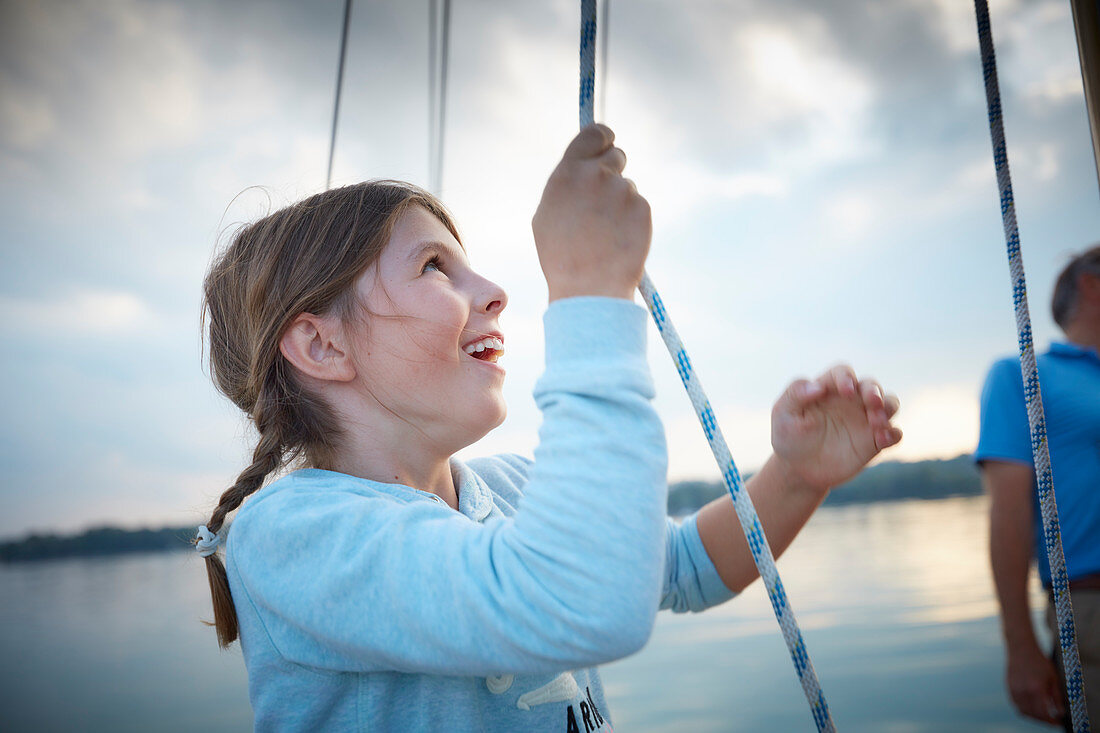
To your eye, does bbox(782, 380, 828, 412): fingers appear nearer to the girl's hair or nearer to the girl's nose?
the girl's nose

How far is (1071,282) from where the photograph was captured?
2.29m

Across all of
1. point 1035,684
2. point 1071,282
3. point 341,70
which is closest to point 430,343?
point 341,70

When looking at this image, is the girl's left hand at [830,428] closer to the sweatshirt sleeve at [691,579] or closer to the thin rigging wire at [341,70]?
the sweatshirt sleeve at [691,579]

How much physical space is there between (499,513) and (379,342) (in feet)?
1.12

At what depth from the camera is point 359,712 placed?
0.82m

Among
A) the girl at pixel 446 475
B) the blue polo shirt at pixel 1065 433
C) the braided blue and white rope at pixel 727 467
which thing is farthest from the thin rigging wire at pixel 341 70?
the blue polo shirt at pixel 1065 433

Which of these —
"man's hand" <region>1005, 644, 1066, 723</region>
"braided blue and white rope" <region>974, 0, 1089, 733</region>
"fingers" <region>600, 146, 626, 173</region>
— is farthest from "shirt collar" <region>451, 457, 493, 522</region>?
"man's hand" <region>1005, 644, 1066, 723</region>

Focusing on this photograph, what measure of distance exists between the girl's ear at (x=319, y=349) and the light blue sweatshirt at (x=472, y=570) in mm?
174

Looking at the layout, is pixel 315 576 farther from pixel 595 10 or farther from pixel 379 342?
pixel 595 10

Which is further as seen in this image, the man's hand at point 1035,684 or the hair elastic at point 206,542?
the man's hand at point 1035,684

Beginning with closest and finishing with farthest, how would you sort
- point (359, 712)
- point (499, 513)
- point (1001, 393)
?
1. point (359, 712)
2. point (499, 513)
3. point (1001, 393)

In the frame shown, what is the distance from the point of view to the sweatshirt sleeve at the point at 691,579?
1117 millimetres

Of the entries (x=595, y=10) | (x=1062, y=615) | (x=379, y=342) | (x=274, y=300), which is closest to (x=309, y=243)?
(x=274, y=300)

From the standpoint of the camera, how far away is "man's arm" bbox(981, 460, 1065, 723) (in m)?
2.04
